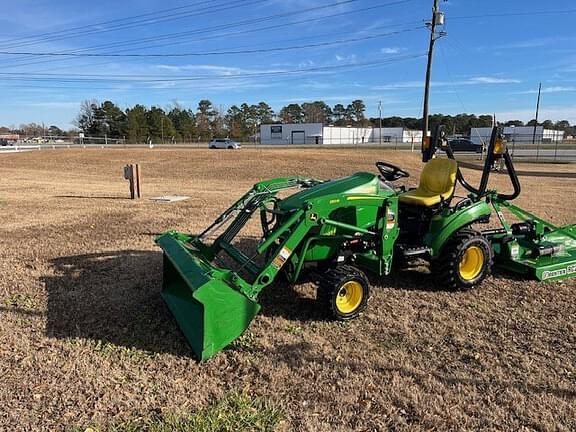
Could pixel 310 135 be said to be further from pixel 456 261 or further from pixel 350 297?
pixel 350 297

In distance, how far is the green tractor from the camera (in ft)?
12.4

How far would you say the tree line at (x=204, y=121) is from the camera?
73875mm

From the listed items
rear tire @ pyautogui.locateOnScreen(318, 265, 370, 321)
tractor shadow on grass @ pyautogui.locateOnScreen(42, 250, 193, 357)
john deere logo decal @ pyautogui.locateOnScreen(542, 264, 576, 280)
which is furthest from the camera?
john deere logo decal @ pyautogui.locateOnScreen(542, 264, 576, 280)

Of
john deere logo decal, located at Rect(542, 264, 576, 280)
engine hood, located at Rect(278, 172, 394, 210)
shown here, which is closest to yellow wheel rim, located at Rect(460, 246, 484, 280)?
john deere logo decal, located at Rect(542, 264, 576, 280)

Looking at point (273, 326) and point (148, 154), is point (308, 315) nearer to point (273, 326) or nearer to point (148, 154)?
point (273, 326)

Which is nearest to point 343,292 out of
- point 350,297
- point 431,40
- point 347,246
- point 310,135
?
point 350,297

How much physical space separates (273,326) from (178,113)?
84421mm

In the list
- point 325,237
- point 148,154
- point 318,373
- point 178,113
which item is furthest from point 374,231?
point 178,113

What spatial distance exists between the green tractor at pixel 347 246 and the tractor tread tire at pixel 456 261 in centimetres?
1

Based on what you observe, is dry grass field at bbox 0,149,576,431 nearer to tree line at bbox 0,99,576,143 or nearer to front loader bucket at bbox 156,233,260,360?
front loader bucket at bbox 156,233,260,360

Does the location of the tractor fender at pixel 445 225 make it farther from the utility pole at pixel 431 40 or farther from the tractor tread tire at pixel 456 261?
the utility pole at pixel 431 40

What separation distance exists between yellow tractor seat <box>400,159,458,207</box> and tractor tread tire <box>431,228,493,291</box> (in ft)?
1.48

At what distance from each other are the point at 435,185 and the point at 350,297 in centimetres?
189

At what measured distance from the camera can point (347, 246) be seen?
15.7ft
